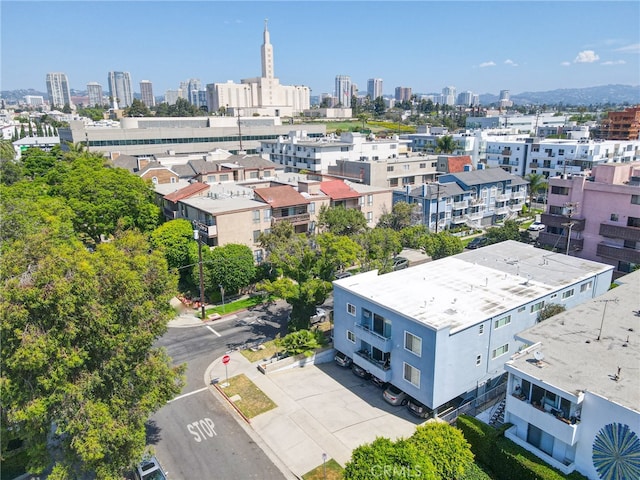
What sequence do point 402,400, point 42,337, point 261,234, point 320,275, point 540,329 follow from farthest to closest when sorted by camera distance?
point 261,234
point 320,275
point 402,400
point 540,329
point 42,337

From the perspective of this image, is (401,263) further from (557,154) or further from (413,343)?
(557,154)

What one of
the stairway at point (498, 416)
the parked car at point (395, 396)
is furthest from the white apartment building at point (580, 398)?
the parked car at point (395, 396)

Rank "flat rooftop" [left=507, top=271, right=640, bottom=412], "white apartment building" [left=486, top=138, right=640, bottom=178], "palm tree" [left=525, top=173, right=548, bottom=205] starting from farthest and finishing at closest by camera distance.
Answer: "white apartment building" [left=486, top=138, right=640, bottom=178] < "palm tree" [left=525, top=173, right=548, bottom=205] < "flat rooftop" [left=507, top=271, right=640, bottom=412]

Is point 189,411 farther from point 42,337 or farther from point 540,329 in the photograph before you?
point 540,329

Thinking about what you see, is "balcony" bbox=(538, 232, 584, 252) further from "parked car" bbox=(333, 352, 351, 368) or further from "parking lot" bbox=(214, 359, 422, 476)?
"parking lot" bbox=(214, 359, 422, 476)

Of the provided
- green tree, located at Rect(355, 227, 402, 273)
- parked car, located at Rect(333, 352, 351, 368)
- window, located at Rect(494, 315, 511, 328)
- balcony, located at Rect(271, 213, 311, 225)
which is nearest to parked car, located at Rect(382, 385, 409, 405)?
parked car, located at Rect(333, 352, 351, 368)

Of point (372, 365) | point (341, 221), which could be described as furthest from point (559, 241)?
point (372, 365)

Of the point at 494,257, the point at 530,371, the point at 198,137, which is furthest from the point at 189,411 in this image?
the point at 198,137
